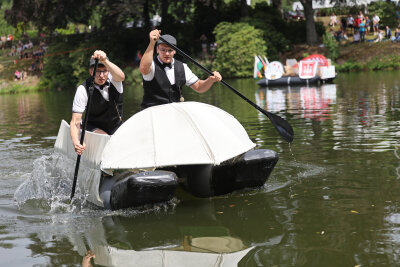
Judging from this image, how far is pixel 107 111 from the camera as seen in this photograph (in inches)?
335

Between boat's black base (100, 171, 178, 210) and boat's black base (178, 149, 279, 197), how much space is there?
0.54 m

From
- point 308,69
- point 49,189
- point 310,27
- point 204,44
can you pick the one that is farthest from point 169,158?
point 204,44

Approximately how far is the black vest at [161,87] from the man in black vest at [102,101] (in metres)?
0.37

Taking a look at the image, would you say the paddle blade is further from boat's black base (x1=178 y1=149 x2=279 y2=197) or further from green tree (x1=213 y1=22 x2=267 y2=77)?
green tree (x1=213 y1=22 x2=267 y2=77)

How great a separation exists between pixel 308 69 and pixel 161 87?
21044mm

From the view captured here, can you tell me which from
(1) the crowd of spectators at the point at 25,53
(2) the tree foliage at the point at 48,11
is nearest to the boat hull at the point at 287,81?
(2) the tree foliage at the point at 48,11

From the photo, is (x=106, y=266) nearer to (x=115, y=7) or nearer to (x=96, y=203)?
(x=96, y=203)

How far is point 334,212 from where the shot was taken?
6848 mm

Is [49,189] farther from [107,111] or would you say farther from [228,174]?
[228,174]

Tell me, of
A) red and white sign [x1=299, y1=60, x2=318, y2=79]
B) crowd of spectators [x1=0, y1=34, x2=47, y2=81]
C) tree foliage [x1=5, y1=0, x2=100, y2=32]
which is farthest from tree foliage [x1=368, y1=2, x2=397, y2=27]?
crowd of spectators [x1=0, y1=34, x2=47, y2=81]

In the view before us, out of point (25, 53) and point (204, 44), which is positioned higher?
point (25, 53)

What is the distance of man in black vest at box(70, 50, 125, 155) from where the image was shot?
7912 mm

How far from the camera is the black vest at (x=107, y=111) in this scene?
8.33 m

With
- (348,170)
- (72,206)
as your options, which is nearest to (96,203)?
(72,206)
